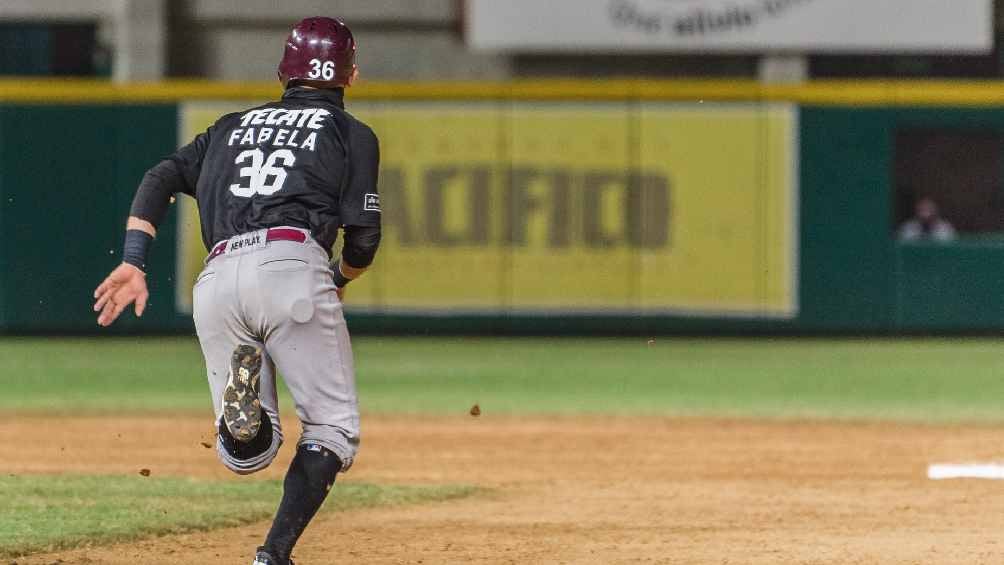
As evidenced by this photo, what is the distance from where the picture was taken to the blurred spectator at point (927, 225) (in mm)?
18312

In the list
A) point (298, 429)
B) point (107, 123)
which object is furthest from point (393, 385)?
point (107, 123)

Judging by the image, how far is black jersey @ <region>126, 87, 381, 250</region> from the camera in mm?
5176

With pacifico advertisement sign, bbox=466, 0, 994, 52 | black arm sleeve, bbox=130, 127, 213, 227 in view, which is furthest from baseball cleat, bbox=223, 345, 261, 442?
pacifico advertisement sign, bbox=466, 0, 994, 52

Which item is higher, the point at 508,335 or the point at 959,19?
the point at 959,19

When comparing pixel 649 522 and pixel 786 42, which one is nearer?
pixel 649 522

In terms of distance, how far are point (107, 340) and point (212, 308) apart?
13235 millimetres

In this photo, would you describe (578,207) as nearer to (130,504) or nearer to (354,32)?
(354,32)

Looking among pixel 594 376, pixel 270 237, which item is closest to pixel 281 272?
pixel 270 237

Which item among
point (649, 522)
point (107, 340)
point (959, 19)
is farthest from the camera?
point (959, 19)

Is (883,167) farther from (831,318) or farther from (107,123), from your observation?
(107,123)

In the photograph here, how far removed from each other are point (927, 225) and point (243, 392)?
14430 mm

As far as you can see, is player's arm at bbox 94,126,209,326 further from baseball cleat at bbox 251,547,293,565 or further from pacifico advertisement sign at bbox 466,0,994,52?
pacifico advertisement sign at bbox 466,0,994,52

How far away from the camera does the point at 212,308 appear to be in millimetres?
5117

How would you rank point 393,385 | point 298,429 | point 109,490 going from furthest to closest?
point 393,385, point 298,429, point 109,490
